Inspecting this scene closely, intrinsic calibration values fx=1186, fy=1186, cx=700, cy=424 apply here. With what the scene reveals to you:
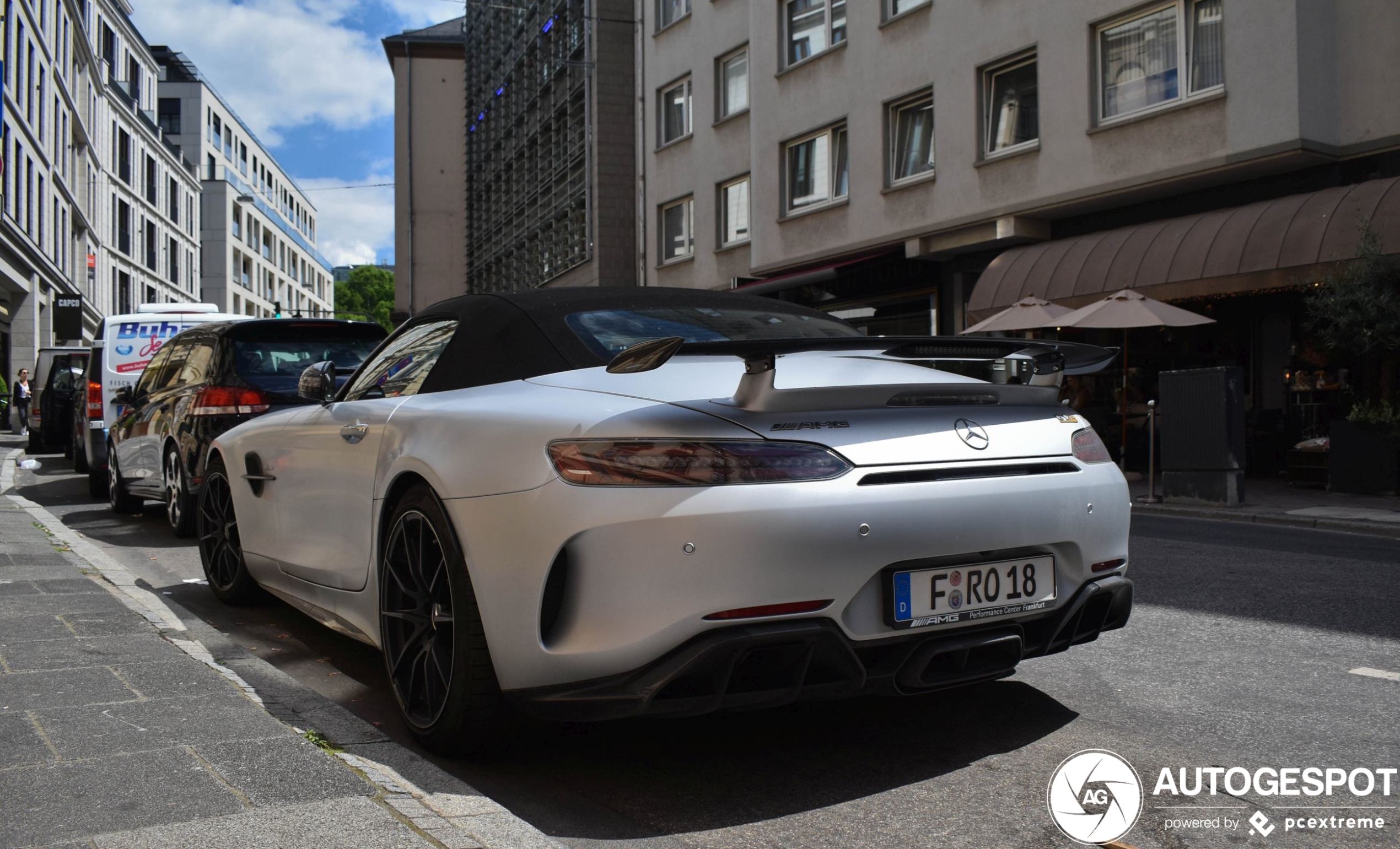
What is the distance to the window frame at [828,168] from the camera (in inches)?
864

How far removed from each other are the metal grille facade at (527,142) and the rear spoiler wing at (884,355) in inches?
1044

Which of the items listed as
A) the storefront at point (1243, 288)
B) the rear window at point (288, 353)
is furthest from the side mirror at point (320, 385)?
the storefront at point (1243, 288)

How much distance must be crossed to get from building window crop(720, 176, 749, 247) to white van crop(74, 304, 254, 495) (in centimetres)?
1356

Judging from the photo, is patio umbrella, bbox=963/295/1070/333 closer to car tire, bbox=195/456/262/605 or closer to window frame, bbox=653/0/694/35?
car tire, bbox=195/456/262/605

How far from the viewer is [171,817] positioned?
2.59m

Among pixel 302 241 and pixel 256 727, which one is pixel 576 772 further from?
pixel 302 241

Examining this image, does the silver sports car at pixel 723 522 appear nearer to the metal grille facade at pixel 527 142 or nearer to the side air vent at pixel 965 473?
the side air vent at pixel 965 473

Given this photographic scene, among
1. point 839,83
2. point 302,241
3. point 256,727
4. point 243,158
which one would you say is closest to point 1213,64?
point 839,83

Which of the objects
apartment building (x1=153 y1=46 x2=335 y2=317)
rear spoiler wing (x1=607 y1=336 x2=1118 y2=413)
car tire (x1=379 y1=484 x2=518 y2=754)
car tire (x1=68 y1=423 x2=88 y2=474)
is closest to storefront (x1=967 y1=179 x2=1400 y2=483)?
rear spoiler wing (x1=607 y1=336 x2=1118 y2=413)

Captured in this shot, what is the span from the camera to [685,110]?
27891mm

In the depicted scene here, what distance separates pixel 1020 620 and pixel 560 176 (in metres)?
34.6

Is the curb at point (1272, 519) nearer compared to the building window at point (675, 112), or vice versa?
the curb at point (1272, 519)

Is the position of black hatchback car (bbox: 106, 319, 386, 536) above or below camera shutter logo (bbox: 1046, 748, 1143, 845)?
above

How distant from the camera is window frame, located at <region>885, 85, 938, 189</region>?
1991 cm
